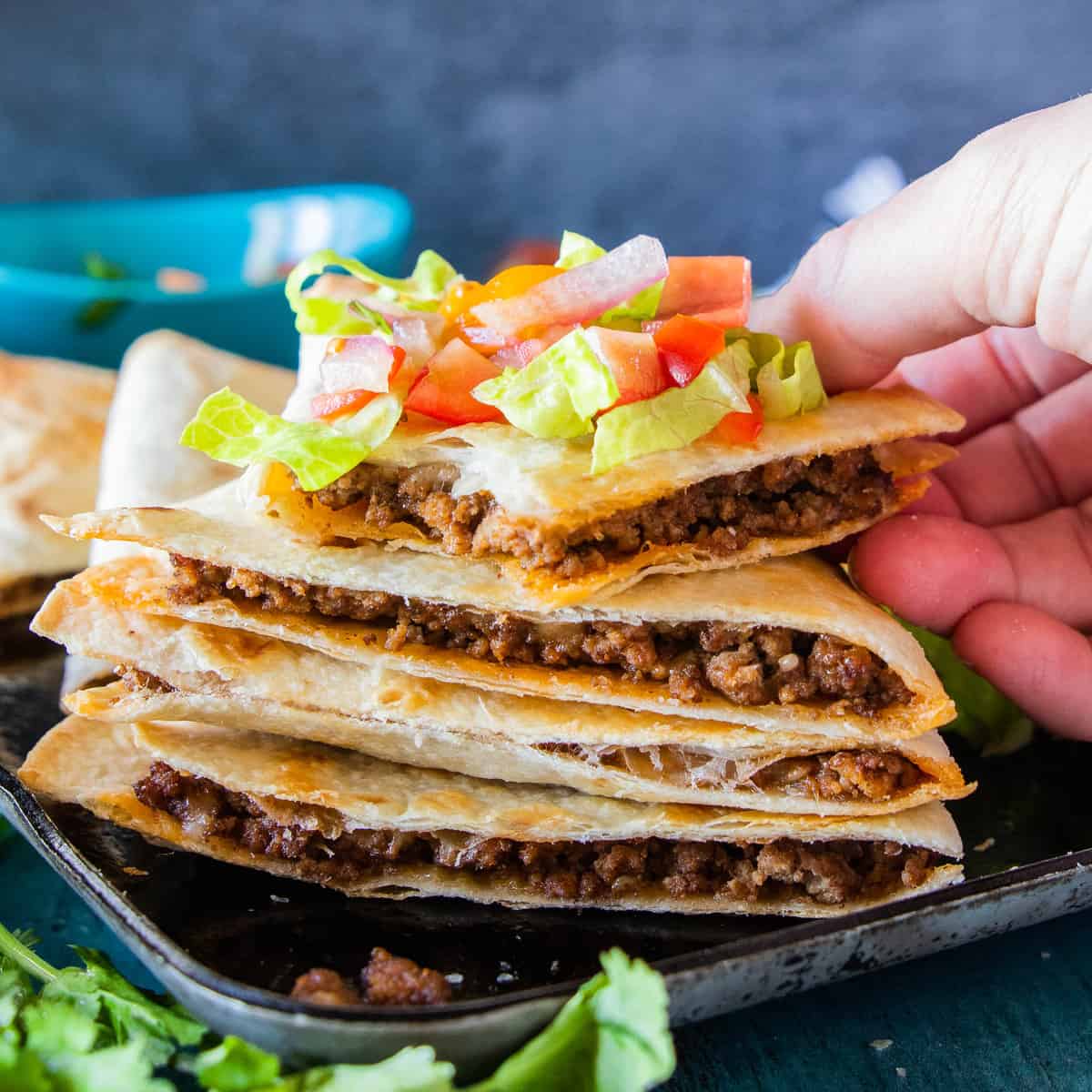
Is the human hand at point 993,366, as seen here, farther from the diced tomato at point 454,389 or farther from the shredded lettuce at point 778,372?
the diced tomato at point 454,389

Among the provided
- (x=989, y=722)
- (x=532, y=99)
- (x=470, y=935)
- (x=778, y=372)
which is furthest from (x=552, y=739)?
(x=532, y=99)

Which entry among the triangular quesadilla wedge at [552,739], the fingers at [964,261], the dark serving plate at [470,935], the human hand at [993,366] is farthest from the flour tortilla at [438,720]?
the fingers at [964,261]

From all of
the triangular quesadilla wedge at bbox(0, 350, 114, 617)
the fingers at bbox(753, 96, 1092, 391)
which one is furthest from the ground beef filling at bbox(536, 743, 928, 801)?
the triangular quesadilla wedge at bbox(0, 350, 114, 617)

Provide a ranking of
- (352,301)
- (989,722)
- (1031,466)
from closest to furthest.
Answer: (352,301) → (989,722) → (1031,466)

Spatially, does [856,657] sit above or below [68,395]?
below

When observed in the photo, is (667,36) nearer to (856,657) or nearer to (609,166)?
(609,166)

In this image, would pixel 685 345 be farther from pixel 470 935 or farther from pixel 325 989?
pixel 325 989

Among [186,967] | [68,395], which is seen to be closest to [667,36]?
[68,395]
